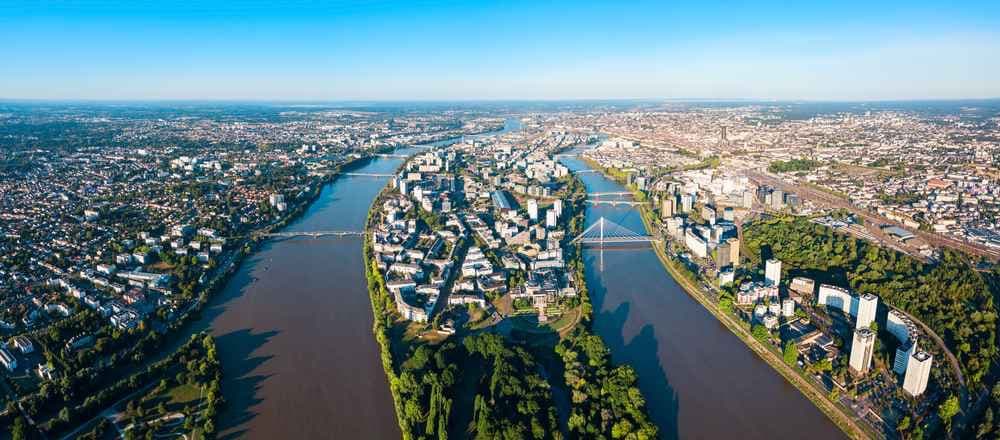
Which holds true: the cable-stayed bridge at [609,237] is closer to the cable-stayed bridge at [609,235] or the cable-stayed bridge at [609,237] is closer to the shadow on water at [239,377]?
the cable-stayed bridge at [609,235]

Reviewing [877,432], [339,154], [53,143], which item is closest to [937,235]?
[877,432]

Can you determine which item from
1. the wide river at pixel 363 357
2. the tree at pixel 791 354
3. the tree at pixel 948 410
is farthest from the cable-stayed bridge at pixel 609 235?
the tree at pixel 948 410

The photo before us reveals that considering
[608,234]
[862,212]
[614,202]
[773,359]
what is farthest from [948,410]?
[614,202]

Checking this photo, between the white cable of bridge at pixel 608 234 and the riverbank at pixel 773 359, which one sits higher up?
the white cable of bridge at pixel 608 234

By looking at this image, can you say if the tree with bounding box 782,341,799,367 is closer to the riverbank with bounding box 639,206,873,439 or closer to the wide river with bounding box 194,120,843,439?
the riverbank with bounding box 639,206,873,439

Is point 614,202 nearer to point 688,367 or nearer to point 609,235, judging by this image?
point 609,235

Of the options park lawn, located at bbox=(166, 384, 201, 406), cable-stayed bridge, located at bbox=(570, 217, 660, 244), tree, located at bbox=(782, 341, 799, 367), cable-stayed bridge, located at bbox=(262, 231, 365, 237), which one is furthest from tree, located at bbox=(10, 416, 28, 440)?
cable-stayed bridge, located at bbox=(570, 217, 660, 244)
